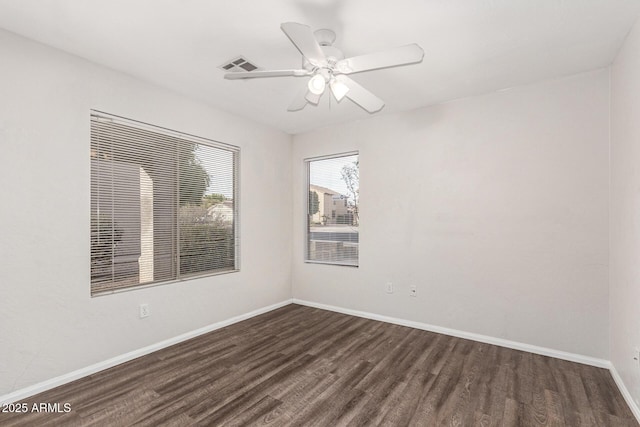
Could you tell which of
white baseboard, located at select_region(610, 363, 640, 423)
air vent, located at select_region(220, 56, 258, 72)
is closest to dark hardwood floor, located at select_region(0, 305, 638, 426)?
white baseboard, located at select_region(610, 363, 640, 423)

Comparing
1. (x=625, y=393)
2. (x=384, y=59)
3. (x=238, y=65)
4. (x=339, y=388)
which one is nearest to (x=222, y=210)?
(x=238, y=65)

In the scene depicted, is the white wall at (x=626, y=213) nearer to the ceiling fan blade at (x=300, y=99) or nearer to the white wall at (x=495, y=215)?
the white wall at (x=495, y=215)

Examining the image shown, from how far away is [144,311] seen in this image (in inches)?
113

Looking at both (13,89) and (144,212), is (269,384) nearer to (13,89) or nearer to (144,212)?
(144,212)

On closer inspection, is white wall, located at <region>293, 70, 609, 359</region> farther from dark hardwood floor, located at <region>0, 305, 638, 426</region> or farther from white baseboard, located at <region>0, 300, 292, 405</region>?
white baseboard, located at <region>0, 300, 292, 405</region>

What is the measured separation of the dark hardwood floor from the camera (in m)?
1.95

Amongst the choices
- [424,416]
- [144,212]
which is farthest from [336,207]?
[424,416]

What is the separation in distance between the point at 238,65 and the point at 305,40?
1096 millimetres

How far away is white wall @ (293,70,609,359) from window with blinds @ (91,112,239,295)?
65.6 inches

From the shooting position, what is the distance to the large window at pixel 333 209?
4129 mm

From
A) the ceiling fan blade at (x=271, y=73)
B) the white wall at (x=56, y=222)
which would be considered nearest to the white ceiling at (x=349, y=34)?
the white wall at (x=56, y=222)

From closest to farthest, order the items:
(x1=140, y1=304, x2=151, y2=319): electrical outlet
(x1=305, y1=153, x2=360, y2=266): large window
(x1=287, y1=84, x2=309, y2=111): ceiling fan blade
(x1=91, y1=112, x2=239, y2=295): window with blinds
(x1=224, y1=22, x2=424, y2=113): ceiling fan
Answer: (x1=224, y1=22, x2=424, y2=113): ceiling fan → (x1=287, y1=84, x2=309, y2=111): ceiling fan blade → (x1=91, y1=112, x2=239, y2=295): window with blinds → (x1=140, y1=304, x2=151, y2=319): electrical outlet → (x1=305, y1=153, x2=360, y2=266): large window

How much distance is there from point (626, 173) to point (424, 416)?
2179 mm

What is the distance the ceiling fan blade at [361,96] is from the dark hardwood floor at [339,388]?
210 cm
